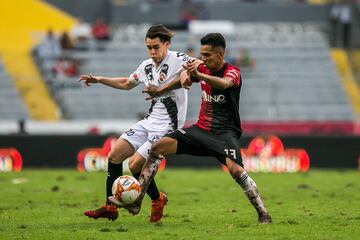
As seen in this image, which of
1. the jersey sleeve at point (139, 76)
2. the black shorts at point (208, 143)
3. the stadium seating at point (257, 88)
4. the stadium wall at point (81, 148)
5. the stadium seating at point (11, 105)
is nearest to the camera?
the black shorts at point (208, 143)

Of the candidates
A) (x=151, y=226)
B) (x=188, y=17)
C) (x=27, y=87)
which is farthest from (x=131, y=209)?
(x=188, y=17)

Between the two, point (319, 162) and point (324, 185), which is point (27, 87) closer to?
point (319, 162)

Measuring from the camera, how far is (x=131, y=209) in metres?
11.9

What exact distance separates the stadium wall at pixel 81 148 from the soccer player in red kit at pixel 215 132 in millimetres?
12793

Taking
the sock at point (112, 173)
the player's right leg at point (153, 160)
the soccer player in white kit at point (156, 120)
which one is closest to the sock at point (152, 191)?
the soccer player in white kit at point (156, 120)

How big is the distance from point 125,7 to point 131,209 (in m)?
26.8

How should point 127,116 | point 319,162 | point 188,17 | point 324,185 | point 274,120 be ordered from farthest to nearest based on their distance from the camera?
point 188,17, point 127,116, point 274,120, point 319,162, point 324,185

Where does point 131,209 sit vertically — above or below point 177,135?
below

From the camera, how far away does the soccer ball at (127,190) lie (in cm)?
1172

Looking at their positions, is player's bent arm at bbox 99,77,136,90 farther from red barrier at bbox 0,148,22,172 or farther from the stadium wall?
red barrier at bbox 0,148,22,172

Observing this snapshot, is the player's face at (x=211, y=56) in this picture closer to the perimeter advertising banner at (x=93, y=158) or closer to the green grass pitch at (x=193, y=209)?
the green grass pitch at (x=193, y=209)

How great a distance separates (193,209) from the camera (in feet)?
45.9

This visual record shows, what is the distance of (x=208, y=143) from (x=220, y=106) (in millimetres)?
467

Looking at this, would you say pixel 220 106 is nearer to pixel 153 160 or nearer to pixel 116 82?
pixel 153 160
